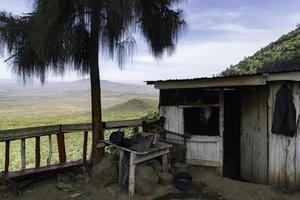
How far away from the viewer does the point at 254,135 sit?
9.05 meters

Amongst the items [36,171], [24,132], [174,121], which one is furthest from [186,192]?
[24,132]

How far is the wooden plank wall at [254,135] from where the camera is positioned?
344 inches

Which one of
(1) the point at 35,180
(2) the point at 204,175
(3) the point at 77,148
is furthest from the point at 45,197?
(3) the point at 77,148

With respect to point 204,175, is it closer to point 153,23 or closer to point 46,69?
point 153,23

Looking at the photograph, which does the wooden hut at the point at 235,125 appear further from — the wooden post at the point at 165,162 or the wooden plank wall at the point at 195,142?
the wooden post at the point at 165,162

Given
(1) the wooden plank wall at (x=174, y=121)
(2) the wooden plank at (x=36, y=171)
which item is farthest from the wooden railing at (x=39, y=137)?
(1) the wooden plank wall at (x=174, y=121)

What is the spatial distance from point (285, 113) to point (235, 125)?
6.69 feet

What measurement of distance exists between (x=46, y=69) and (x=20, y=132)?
5.04ft

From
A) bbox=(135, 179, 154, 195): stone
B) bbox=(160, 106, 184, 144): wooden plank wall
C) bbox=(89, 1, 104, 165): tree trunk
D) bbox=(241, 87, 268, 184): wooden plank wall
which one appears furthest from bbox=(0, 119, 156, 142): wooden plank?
bbox=(241, 87, 268, 184): wooden plank wall

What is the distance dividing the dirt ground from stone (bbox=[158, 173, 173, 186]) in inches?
4.1

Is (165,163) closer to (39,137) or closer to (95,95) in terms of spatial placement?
(95,95)

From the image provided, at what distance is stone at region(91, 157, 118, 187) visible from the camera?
827 centimetres

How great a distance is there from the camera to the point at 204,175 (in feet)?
28.9

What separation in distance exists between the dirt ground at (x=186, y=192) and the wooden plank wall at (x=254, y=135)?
914 millimetres
